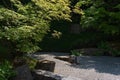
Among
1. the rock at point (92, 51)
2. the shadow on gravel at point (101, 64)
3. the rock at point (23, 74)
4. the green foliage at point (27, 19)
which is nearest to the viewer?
the green foliage at point (27, 19)

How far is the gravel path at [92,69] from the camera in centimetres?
895

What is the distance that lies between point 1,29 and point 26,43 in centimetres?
84

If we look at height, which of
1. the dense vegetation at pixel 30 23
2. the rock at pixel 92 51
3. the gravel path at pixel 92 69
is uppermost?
the dense vegetation at pixel 30 23

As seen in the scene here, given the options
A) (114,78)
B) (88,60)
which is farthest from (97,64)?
(114,78)

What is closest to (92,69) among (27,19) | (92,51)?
(27,19)

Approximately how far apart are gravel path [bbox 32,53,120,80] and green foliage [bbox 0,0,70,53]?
1.56 metres

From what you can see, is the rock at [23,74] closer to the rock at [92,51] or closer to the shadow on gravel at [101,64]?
the shadow on gravel at [101,64]

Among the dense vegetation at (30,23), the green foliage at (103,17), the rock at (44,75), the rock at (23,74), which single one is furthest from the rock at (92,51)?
the rock at (23,74)

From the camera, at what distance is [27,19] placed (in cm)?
775

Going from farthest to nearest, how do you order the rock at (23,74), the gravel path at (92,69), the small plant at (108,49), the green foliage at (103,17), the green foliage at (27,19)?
the green foliage at (103,17) → the small plant at (108,49) → the gravel path at (92,69) → the rock at (23,74) → the green foliage at (27,19)

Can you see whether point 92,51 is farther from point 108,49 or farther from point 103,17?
point 103,17

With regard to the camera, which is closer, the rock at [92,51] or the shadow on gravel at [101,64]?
the shadow on gravel at [101,64]

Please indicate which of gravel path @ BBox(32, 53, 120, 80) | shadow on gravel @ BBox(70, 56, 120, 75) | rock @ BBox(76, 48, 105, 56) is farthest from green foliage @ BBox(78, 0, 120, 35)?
gravel path @ BBox(32, 53, 120, 80)

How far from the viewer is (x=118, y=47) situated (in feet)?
43.8
